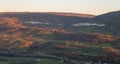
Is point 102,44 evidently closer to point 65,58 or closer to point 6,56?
point 65,58

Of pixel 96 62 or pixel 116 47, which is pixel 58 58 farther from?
pixel 116 47

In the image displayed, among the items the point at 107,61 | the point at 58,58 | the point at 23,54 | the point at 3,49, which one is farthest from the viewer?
the point at 3,49

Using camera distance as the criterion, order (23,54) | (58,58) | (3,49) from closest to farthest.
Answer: (58,58) → (23,54) → (3,49)

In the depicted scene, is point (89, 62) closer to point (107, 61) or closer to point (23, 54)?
point (107, 61)

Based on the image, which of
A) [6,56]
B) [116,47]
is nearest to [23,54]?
[6,56]

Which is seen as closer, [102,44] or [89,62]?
[89,62]

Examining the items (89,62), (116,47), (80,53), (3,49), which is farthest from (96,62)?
(3,49)

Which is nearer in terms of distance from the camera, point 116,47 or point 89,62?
point 89,62

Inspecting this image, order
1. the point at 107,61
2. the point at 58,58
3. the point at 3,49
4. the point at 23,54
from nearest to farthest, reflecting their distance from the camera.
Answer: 1. the point at 107,61
2. the point at 58,58
3. the point at 23,54
4. the point at 3,49
